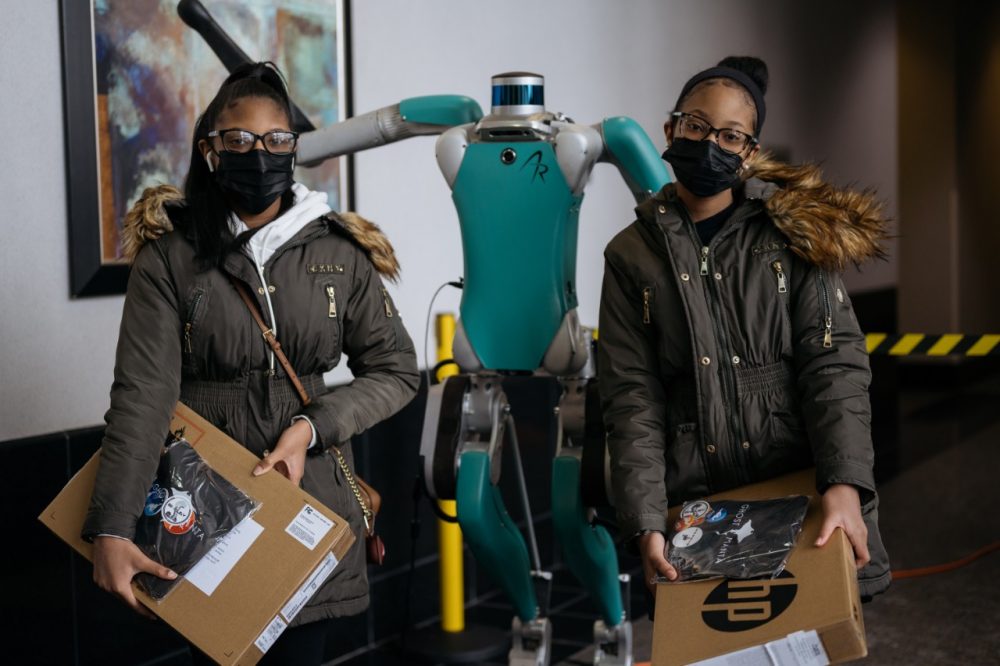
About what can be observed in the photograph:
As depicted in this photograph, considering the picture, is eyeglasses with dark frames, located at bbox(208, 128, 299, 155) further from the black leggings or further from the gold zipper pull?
the black leggings

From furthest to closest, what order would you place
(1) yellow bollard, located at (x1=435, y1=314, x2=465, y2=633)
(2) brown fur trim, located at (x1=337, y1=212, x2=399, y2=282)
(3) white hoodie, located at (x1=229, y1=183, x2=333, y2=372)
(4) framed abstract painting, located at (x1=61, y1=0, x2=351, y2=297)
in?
1. (1) yellow bollard, located at (x1=435, y1=314, x2=465, y2=633)
2. (4) framed abstract painting, located at (x1=61, y1=0, x2=351, y2=297)
3. (2) brown fur trim, located at (x1=337, y1=212, x2=399, y2=282)
4. (3) white hoodie, located at (x1=229, y1=183, x2=333, y2=372)

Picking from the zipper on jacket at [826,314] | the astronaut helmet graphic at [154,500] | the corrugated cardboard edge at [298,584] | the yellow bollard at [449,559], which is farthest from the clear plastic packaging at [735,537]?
the yellow bollard at [449,559]

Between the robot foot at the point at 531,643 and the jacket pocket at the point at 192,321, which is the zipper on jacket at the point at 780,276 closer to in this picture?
the jacket pocket at the point at 192,321

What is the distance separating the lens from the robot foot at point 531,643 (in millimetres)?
3053

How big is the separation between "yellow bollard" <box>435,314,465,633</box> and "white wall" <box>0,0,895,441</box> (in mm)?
247

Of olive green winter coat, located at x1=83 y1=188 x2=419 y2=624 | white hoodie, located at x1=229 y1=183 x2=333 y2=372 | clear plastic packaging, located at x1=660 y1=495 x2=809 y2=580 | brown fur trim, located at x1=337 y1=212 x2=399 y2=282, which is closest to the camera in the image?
clear plastic packaging, located at x1=660 y1=495 x2=809 y2=580

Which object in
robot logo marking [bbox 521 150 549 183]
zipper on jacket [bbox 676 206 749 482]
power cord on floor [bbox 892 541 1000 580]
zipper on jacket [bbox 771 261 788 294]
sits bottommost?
power cord on floor [bbox 892 541 1000 580]

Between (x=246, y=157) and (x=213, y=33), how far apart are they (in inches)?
50.2

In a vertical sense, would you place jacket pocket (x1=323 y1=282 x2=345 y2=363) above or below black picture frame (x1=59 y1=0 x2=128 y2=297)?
below

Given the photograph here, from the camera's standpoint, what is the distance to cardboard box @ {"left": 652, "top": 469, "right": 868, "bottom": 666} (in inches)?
68.9

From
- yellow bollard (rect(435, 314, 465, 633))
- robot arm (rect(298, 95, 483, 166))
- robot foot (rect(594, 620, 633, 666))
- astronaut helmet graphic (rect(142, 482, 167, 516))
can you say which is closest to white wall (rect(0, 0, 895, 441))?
yellow bollard (rect(435, 314, 465, 633))

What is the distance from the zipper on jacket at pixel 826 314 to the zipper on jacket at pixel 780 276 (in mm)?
58

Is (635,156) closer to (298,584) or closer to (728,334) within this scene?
(728,334)

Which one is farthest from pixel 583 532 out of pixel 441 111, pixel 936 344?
pixel 936 344
